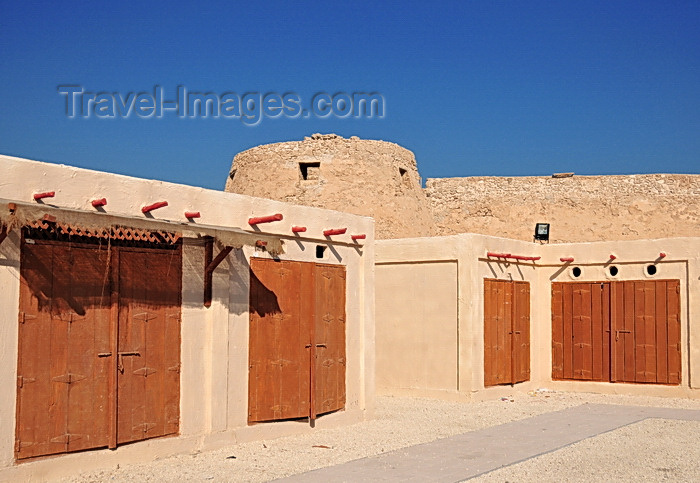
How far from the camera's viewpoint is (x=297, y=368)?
1094cm

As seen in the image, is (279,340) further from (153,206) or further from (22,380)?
(22,380)

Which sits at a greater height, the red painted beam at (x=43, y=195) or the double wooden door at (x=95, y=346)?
the red painted beam at (x=43, y=195)

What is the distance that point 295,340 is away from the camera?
431 inches

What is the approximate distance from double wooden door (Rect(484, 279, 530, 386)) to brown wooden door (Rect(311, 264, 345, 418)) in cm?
462

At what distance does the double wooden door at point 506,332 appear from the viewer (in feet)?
51.6

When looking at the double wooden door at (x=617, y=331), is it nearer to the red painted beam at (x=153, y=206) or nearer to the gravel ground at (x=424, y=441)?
the gravel ground at (x=424, y=441)

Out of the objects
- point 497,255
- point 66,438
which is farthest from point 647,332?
point 66,438

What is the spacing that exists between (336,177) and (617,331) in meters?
10.3

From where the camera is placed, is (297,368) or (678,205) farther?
(678,205)

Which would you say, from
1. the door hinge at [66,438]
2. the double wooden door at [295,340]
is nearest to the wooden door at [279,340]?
the double wooden door at [295,340]

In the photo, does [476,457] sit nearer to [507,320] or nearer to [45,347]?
[45,347]

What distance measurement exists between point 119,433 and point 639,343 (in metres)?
11.5

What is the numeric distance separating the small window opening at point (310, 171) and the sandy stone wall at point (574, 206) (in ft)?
56.1

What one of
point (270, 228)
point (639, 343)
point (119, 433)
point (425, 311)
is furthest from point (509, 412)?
point (119, 433)
